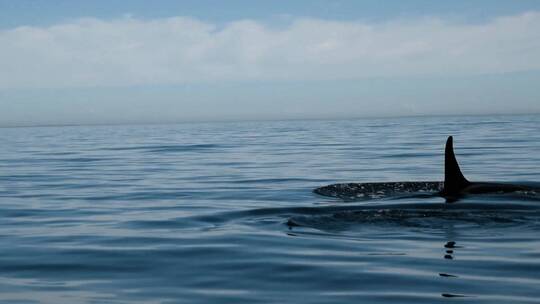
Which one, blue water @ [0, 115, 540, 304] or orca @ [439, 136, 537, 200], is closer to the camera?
blue water @ [0, 115, 540, 304]

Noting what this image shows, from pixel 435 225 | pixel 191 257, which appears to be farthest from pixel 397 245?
pixel 191 257

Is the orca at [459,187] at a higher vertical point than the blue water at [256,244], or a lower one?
higher

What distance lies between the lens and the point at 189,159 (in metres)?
28.3

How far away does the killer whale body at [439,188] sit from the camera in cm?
1402

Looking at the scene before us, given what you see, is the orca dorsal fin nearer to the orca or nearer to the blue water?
the orca

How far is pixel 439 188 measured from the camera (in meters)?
16.3

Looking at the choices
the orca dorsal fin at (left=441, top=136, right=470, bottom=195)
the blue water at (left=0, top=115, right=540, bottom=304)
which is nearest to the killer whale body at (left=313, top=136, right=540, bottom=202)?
the orca dorsal fin at (left=441, top=136, right=470, bottom=195)

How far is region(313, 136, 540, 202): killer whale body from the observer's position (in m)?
14.0

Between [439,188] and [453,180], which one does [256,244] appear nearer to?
[453,180]

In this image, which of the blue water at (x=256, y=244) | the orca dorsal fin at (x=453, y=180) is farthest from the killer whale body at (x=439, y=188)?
the blue water at (x=256, y=244)

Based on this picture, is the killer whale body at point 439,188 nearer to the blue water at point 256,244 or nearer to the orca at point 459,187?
the orca at point 459,187

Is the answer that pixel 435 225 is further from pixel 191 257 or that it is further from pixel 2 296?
pixel 2 296

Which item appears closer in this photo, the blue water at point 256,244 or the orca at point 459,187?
the blue water at point 256,244

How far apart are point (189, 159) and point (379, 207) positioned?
15919mm
